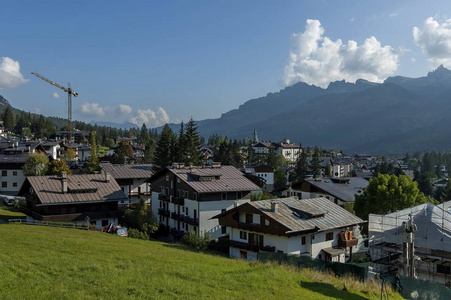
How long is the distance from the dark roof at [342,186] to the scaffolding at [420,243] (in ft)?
87.9

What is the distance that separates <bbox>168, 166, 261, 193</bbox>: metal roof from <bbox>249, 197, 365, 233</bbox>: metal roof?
35.9 ft

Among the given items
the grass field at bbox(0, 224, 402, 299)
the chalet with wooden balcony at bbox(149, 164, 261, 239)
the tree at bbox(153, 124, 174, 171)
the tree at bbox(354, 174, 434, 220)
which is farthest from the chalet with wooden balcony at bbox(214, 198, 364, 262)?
the tree at bbox(153, 124, 174, 171)

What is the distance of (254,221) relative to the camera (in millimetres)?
39125

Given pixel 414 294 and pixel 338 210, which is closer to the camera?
pixel 414 294

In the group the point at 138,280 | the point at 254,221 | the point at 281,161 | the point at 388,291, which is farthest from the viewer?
the point at 281,161

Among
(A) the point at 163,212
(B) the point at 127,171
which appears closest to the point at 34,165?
(B) the point at 127,171

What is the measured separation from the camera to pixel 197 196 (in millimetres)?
49656

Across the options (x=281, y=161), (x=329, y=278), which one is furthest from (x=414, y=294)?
(x=281, y=161)

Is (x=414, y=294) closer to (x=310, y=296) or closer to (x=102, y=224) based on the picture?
(x=310, y=296)

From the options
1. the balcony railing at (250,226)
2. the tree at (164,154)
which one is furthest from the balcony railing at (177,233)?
the tree at (164,154)

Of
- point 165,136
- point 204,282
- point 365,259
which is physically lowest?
point 365,259

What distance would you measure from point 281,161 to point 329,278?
133 m

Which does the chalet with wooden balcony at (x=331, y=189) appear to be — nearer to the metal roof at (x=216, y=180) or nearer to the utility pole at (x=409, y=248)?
the metal roof at (x=216, y=180)

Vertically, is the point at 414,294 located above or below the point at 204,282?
below
